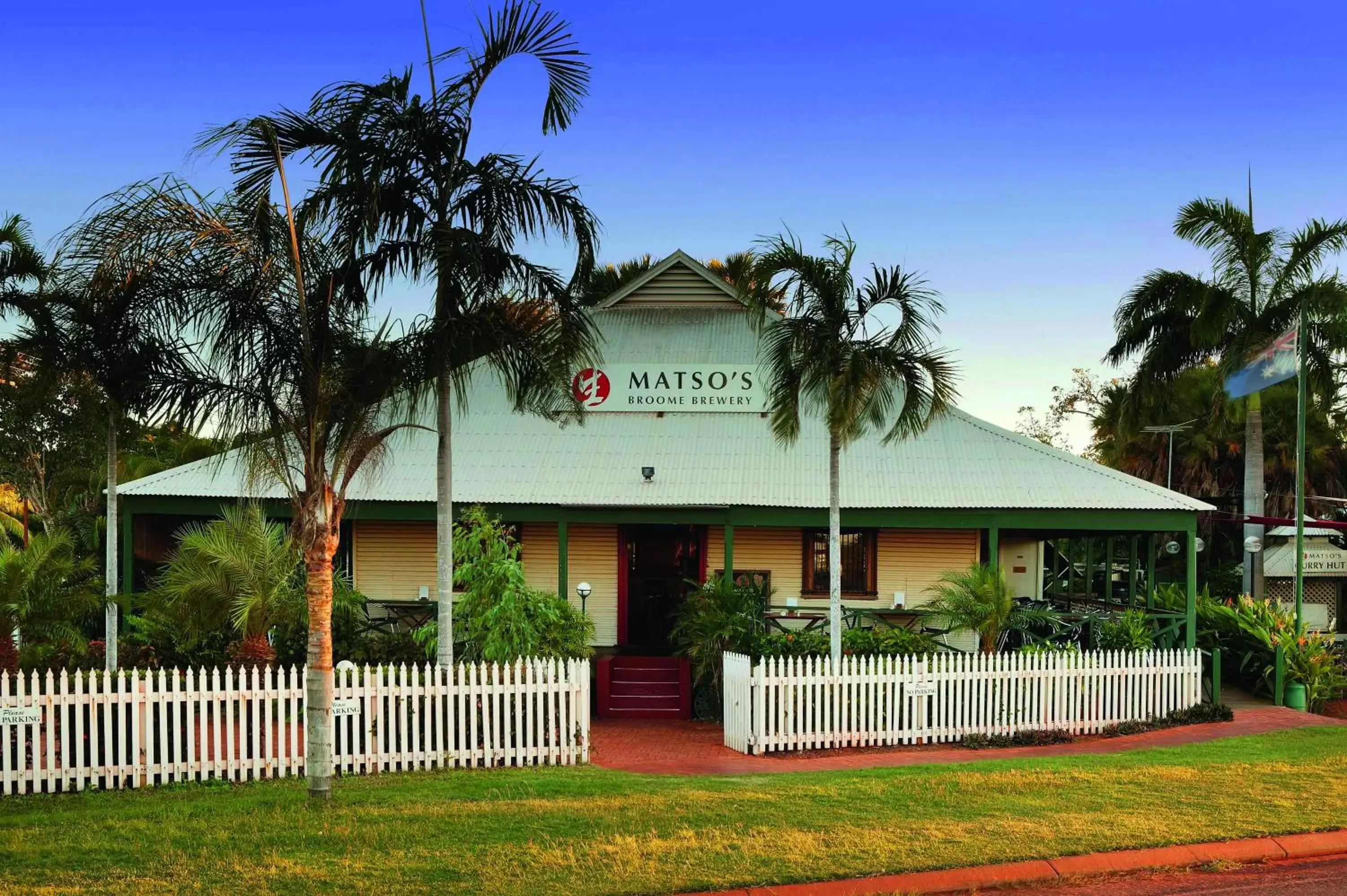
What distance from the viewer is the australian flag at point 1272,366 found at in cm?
1941

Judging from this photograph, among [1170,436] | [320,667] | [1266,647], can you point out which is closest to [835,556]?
[320,667]

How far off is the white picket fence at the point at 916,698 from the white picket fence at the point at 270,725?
7.86 feet

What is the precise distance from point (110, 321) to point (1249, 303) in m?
20.7

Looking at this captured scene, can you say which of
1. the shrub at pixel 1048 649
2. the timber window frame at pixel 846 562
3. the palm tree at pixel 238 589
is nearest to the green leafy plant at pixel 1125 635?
the shrub at pixel 1048 649

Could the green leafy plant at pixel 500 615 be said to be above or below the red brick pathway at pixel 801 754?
above

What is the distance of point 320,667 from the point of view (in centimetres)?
1016

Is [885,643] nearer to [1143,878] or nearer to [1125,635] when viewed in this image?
[1125,635]

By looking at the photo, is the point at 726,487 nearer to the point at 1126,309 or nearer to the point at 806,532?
the point at 806,532

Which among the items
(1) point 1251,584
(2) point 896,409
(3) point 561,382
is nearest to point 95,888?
(3) point 561,382

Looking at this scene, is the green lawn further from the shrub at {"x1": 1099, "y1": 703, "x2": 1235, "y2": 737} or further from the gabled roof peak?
the gabled roof peak

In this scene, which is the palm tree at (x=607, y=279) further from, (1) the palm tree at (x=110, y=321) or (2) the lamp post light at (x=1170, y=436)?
(2) the lamp post light at (x=1170, y=436)

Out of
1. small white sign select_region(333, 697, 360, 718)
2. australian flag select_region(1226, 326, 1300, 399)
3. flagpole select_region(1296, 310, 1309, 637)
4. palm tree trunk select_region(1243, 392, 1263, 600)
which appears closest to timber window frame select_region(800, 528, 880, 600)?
flagpole select_region(1296, 310, 1309, 637)

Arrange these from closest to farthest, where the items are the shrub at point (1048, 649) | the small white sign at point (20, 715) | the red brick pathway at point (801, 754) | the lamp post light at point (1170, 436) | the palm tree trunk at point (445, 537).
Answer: the small white sign at point (20, 715), the palm tree trunk at point (445, 537), the red brick pathway at point (801, 754), the shrub at point (1048, 649), the lamp post light at point (1170, 436)

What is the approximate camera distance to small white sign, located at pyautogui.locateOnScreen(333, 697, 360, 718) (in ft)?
40.3
